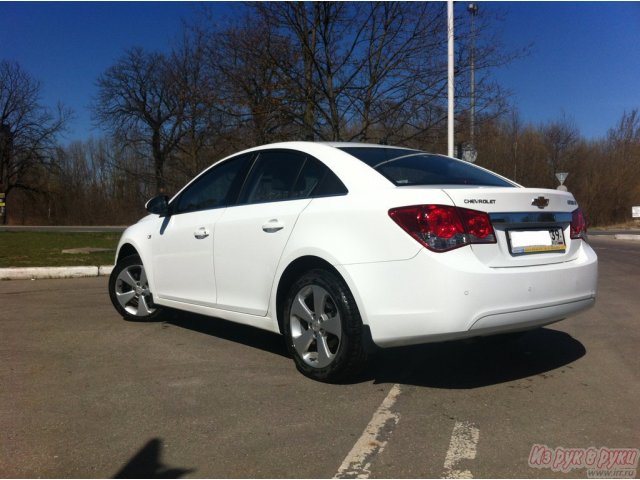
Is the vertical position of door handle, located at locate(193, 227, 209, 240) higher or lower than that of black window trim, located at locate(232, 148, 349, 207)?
lower

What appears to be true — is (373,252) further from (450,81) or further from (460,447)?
(450,81)

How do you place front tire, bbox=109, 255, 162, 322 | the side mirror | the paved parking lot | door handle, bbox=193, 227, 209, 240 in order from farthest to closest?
1. front tire, bbox=109, 255, 162, 322
2. the side mirror
3. door handle, bbox=193, 227, 209, 240
4. the paved parking lot

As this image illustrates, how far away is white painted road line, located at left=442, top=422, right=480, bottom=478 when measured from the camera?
8.47ft

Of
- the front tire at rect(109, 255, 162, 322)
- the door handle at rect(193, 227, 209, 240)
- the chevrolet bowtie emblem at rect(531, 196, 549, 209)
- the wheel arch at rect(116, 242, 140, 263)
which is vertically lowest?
the front tire at rect(109, 255, 162, 322)

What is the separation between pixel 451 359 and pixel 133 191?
4787cm

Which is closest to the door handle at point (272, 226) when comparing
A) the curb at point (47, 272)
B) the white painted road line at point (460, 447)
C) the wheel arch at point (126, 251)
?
the white painted road line at point (460, 447)

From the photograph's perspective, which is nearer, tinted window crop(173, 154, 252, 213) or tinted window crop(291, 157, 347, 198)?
tinted window crop(291, 157, 347, 198)

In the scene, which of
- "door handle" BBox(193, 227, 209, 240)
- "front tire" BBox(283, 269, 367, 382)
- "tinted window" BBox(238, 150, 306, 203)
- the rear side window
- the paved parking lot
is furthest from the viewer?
"door handle" BBox(193, 227, 209, 240)

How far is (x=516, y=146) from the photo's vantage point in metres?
35.9

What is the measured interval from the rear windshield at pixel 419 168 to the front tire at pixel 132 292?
2708 millimetres

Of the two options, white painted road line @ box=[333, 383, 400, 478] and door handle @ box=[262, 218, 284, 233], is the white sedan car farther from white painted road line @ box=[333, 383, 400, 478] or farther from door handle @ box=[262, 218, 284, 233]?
white painted road line @ box=[333, 383, 400, 478]

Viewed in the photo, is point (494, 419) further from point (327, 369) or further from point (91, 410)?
point (91, 410)

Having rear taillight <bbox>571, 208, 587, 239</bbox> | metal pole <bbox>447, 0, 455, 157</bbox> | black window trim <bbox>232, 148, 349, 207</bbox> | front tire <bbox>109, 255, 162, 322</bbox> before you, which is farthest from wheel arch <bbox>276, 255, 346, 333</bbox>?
metal pole <bbox>447, 0, 455, 157</bbox>

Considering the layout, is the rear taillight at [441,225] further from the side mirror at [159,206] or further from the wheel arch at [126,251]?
the wheel arch at [126,251]
